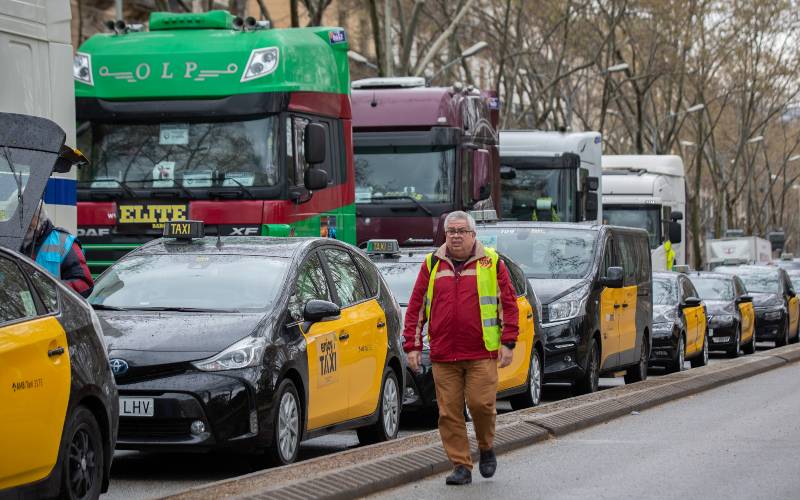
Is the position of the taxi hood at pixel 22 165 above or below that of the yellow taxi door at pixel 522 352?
above

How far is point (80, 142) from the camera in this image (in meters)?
17.0

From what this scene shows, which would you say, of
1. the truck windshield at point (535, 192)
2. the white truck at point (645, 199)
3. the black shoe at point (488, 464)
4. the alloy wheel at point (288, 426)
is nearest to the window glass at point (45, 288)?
the alloy wheel at point (288, 426)

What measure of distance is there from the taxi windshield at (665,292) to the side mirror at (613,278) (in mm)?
5931

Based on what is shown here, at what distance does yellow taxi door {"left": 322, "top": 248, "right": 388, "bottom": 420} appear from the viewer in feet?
37.9

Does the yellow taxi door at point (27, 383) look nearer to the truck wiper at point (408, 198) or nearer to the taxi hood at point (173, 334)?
the taxi hood at point (173, 334)

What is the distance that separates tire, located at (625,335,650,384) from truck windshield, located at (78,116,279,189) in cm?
605

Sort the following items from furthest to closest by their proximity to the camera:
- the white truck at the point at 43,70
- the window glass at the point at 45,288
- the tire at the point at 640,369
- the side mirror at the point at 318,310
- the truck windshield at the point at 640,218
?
the truck windshield at the point at 640,218 < the tire at the point at 640,369 < the white truck at the point at 43,70 < the side mirror at the point at 318,310 < the window glass at the point at 45,288

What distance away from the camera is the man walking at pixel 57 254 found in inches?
421

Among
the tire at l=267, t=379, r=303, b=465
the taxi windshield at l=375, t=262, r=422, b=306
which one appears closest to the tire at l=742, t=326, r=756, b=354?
the taxi windshield at l=375, t=262, r=422, b=306

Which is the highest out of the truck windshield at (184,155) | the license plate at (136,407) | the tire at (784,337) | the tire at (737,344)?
the truck windshield at (184,155)

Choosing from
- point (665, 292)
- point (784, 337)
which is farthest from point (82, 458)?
point (784, 337)

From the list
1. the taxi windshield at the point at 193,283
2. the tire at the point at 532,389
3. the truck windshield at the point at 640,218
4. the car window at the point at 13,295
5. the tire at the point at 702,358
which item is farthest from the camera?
the truck windshield at the point at 640,218

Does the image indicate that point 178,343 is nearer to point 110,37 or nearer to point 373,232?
point 110,37

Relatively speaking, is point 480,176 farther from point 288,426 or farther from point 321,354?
point 288,426
